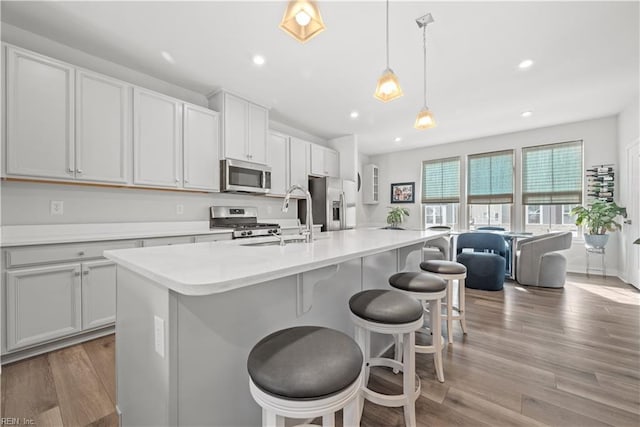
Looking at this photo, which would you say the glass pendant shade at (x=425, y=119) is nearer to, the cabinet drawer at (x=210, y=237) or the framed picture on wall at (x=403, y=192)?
the cabinet drawer at (x=210, y=237)

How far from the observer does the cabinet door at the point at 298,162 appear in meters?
4.58

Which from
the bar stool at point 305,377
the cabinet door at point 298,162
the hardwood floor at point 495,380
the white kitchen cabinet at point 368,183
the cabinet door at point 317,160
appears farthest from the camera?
the white kitchen cabinet at point 368,183

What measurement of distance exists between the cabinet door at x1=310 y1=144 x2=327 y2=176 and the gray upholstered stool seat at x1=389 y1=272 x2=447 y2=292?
349 centimetres

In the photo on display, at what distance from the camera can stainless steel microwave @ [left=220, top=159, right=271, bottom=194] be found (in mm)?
3486

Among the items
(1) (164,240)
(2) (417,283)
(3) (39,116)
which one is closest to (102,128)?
(3) (39,116)

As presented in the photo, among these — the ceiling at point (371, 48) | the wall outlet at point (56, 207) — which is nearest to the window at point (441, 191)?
the ceiling at point (371, 48)

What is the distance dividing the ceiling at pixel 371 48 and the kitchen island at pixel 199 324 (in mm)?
2021

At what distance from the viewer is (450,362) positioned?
6.29ft

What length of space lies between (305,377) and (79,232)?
293cm

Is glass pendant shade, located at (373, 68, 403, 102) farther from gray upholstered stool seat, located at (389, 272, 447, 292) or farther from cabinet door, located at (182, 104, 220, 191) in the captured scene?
cabinet door, located at (182, 104, 220, 191)

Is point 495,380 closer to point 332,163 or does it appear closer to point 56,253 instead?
point 56,253

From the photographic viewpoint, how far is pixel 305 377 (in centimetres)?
72

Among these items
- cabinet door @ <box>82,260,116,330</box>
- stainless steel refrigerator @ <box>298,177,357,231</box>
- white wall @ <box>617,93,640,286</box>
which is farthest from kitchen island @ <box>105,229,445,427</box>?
white wall @ <box>617,93,640,286</box>

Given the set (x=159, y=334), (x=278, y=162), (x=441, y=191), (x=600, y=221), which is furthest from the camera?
(x=441, y=191)
